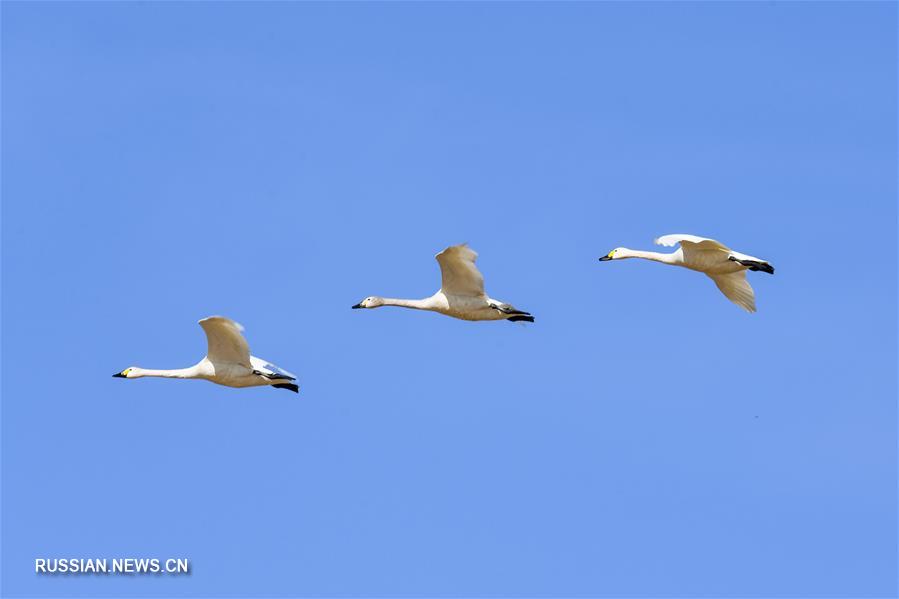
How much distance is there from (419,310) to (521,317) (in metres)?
2.35

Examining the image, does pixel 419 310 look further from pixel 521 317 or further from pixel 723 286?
pixel 723 286

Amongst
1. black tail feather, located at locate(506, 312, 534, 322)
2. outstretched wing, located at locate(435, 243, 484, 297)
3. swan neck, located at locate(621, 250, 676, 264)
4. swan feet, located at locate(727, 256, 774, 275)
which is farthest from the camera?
swan neck, located at locate(621, 250, 676, 264)

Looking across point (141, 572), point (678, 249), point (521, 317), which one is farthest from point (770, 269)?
point (141, 572)

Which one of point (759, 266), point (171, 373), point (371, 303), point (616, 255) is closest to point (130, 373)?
point (171, 373)

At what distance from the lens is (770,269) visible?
40.5 m

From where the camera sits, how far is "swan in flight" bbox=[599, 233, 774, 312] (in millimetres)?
40500

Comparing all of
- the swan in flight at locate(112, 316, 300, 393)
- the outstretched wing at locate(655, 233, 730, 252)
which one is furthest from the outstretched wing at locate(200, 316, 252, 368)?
the outstretched wing at locate(655, 233, 730, 252)

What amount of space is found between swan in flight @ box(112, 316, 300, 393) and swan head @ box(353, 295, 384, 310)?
3434mm

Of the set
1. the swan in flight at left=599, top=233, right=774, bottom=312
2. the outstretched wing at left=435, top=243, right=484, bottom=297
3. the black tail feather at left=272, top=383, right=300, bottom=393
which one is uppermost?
the swan in flight at left=599, top=233, right=774, bottom=312

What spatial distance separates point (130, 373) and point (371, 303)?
19.0ft

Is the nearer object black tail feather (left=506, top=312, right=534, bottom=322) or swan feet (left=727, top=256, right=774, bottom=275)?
black tail feather (left=506, top=312, right=534, bottom=322)

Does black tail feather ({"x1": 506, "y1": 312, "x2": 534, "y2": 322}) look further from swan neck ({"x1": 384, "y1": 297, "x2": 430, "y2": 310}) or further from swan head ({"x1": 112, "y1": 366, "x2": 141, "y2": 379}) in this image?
swan head ({"x1": 112, "y1": 366, "x2": 141, "y2": 379})

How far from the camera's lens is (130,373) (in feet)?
137

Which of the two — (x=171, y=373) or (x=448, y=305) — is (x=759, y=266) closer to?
(x=448, y=305)
